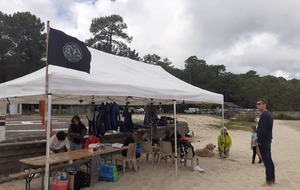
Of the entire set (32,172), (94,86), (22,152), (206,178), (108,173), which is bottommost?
(206,178)

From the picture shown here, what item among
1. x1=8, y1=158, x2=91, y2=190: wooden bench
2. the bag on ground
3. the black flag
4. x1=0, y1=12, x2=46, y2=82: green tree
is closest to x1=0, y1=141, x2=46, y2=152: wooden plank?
x1=8, y1=158, x2=91, y2=190: wooden bench

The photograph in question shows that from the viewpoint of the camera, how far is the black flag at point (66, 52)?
4.26m

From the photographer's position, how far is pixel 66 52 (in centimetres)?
443

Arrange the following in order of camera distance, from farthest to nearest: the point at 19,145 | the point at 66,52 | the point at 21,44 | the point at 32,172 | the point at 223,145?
the point at 21,44
the point at 223,145
the point at 19,145
the point at 32,172
the point at 66,52

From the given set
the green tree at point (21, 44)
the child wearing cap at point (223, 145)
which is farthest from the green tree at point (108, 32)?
the child wearing cap at point (223, 145)

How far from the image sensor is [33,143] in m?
6.96

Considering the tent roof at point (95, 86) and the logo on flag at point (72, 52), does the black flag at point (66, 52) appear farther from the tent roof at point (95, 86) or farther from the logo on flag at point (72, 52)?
the tent roof at point (95, 86)

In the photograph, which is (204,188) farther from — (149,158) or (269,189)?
(149,158)

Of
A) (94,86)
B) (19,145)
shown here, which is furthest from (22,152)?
(94,86)

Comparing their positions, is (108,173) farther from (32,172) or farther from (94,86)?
(94,86)

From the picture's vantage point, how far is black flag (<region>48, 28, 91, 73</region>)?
4.26 meters

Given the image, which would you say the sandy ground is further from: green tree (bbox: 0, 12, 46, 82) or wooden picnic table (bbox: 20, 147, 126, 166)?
green tree (bbox: 0, 12, 46, 82)

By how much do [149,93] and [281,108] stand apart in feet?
212

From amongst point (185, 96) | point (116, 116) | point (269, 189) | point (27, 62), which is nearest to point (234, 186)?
point (269, 189)
